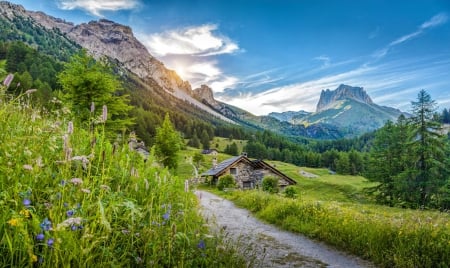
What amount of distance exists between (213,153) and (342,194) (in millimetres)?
72338

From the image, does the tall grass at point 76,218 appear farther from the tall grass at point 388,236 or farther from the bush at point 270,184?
the bush at point 270,184

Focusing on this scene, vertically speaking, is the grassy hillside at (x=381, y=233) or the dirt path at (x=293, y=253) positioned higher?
the grassy hillside at (x=381, y=233)

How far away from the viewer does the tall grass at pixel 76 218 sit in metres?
A: 2.69

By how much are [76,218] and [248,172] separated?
5496cm

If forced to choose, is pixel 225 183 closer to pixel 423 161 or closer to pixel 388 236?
pixel 423 161

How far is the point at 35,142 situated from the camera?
4242 millimetres

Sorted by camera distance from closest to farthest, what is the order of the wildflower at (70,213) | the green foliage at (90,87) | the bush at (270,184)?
the wildflower at (70,213)
the green foliage at (90,87)
the bush at (270,184)

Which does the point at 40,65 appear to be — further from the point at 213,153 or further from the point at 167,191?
the point at 167,191

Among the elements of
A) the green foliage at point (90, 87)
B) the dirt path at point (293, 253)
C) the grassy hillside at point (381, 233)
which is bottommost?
the dirt path at point (293, 253)

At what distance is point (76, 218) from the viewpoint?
2.22 meters

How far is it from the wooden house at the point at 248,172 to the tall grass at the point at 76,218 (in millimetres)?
49208

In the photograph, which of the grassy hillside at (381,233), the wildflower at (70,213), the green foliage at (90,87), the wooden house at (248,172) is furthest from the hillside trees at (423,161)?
the wildflower at (70,213)

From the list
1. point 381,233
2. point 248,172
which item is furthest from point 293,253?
point 248,172

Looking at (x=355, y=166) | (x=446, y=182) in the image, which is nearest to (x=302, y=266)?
(x=446, y=182)
